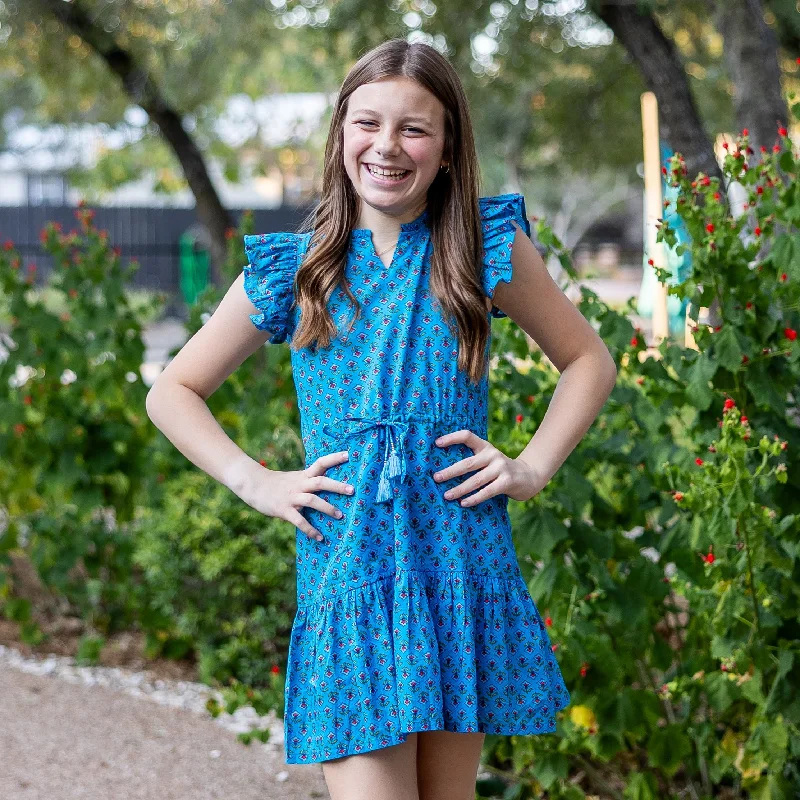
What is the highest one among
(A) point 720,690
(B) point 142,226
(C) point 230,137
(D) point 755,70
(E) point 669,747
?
(B) point 142,226

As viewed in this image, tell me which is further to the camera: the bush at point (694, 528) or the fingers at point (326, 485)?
the bush at point (694, 528)

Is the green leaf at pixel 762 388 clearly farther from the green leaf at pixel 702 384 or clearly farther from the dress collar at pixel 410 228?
the dress collar at pixel 410 228

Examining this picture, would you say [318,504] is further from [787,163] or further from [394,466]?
[787,163]

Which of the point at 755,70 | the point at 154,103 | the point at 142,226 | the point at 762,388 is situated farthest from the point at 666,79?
the point at 142,226

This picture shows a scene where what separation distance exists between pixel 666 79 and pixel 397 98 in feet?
12.6

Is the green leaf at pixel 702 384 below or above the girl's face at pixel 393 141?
below

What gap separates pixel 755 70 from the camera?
542 centimetres

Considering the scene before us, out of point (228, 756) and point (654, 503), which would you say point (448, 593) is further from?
point (228, 756)

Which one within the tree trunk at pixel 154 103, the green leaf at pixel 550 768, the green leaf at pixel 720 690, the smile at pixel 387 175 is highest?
the tree trunk at pixel 154 103

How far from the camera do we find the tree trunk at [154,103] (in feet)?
23.5

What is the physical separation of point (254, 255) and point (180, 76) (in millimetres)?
5373

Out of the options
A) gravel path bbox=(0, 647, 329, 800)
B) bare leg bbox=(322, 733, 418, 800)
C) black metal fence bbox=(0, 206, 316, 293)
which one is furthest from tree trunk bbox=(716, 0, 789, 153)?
black metal fence bbox=(0, 206, 316, 293)

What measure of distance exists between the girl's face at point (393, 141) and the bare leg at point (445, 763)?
906mm

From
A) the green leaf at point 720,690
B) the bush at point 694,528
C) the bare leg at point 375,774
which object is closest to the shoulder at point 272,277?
the bare leg at point 375,774
